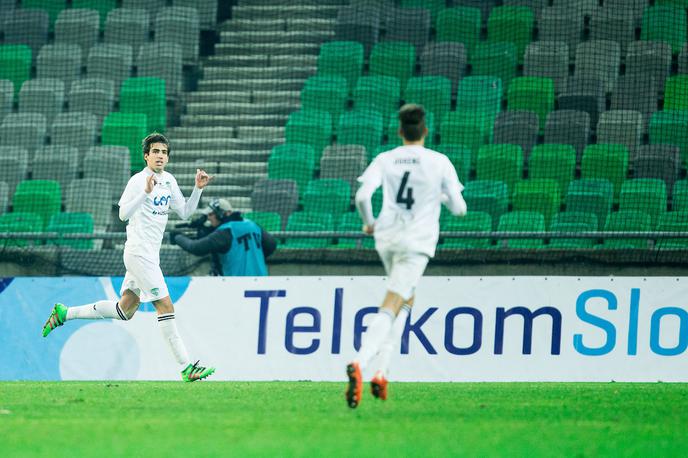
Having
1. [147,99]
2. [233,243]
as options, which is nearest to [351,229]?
[233,243]

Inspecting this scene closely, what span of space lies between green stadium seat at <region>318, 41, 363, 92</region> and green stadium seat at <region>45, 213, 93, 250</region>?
14.9 feet

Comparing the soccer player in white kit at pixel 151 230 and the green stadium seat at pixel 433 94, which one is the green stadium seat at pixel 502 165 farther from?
the soccer player in white kit at pixel 151 230

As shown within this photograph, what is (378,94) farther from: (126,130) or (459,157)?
(126,130)

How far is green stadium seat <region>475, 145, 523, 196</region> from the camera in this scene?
1541 cm

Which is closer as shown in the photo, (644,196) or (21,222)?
(644,196)

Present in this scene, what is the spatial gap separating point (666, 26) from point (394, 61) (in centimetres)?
400

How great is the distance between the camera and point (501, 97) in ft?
55.7

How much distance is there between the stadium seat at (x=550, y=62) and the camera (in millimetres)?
17002

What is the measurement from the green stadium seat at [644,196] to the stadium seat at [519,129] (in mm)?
1631

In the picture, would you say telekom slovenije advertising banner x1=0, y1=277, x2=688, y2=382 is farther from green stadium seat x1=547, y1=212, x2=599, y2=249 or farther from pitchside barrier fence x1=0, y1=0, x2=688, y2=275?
green stadium seat x1=547, y1=212, x2=599, y2=249

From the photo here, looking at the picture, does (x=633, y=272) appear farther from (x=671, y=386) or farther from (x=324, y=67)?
(x=324, y=67)

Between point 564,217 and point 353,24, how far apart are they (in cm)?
582

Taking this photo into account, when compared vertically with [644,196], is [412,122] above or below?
below

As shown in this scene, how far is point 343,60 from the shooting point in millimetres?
18109
